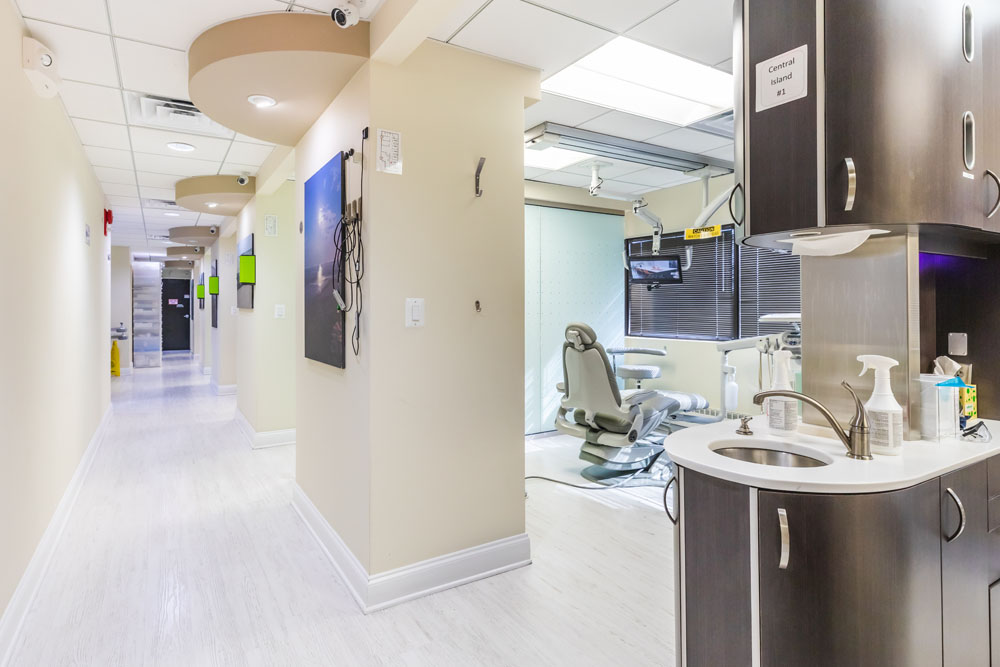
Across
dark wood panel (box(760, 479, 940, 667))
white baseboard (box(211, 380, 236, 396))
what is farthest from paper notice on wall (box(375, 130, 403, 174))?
white baseboard (box(211, 380, 236, 396))

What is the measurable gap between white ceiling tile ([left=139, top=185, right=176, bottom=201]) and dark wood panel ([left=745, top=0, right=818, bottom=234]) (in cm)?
600

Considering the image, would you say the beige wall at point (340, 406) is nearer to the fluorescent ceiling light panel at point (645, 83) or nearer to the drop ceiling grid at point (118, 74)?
the drop ceiling grid at point (118, 74)

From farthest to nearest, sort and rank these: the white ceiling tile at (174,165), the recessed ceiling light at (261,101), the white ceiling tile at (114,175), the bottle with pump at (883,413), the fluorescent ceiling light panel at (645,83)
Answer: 1. the white ceiling tile at (114,175)
2. the white ceiling tile at (174,165)
3. the fluorescent ceiling light panel at (645,83)
4. the recessed ceiling light at (261,101)
5. the bottle with pump at (883,413)

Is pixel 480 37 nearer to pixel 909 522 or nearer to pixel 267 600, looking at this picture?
pixel 909 522

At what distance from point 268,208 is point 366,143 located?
3.45 meters

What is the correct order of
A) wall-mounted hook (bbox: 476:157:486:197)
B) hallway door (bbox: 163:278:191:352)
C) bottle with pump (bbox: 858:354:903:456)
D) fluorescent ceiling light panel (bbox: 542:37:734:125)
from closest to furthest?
bottle with pump (bbox: 858:354:903:456), wall-mounted hook (bbox: 476:157:486:197), fluorescent ceiling light panel (bbox: 542:37:734:125), hallway door (bbox: 163:278:191:352)

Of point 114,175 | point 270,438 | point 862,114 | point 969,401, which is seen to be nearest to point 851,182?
point 862,114

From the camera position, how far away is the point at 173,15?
2.42 meters

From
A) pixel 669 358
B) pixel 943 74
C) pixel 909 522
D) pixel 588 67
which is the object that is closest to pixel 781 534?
pixel 909 522

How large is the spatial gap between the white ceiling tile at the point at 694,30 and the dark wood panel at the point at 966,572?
2.03 metres

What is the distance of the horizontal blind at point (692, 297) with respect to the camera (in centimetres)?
570

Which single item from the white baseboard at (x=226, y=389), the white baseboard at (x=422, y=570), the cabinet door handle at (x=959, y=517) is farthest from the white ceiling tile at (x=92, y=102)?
the white baseboard at (x=226, y=389)

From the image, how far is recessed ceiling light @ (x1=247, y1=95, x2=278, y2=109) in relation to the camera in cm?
287

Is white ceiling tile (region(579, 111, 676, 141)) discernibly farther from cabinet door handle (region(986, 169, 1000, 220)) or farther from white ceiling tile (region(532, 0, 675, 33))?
cabinet door handle (region(986, 169, 1000, 220))
